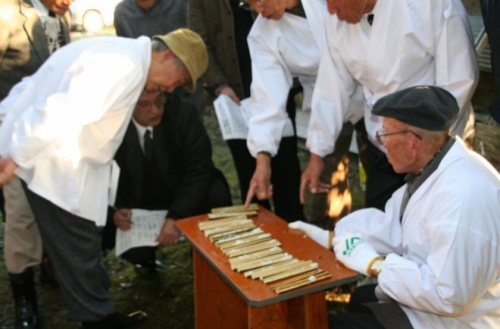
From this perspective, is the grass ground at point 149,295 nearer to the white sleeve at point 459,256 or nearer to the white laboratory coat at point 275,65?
the white laboratory coat at point 275,65

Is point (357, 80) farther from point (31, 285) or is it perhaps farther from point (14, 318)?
point (14, 318)

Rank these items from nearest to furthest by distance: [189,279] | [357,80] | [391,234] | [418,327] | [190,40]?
1. [418,327]
2. [391,234]
3. [190,40]
4. [357,80]
5. [189,279]

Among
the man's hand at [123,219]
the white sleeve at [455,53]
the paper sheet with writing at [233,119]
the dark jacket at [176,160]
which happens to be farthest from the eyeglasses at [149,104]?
the white sleeve at [455,53]

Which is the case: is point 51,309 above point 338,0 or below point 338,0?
below

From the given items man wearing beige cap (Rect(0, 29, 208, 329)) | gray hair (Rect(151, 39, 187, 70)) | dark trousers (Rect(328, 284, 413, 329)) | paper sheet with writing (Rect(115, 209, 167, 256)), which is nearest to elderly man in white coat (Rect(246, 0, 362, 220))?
man wearing beige cap (Rect(0, 29, 208, 329))

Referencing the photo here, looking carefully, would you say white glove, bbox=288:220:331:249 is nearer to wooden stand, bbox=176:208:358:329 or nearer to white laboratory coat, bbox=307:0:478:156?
wooden stand, bbox=176:208:358:329

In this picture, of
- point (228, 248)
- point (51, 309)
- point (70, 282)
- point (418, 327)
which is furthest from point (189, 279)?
point (418, 327)

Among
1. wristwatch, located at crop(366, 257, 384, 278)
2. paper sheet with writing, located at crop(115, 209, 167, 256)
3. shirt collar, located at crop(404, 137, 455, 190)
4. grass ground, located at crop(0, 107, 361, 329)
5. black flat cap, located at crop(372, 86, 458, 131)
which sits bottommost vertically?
grass ground, located at crop(0, 107, 361, 329)

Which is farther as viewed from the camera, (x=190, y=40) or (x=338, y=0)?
(x=190, y=40)

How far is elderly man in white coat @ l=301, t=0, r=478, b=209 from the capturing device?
3002 millimetres

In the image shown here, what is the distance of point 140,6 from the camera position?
4637mm

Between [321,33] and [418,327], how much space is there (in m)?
1.78

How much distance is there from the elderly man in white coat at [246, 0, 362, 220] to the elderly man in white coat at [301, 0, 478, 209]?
23 cm

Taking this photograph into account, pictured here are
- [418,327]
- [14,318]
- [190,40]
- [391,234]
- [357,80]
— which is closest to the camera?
[418,327]
